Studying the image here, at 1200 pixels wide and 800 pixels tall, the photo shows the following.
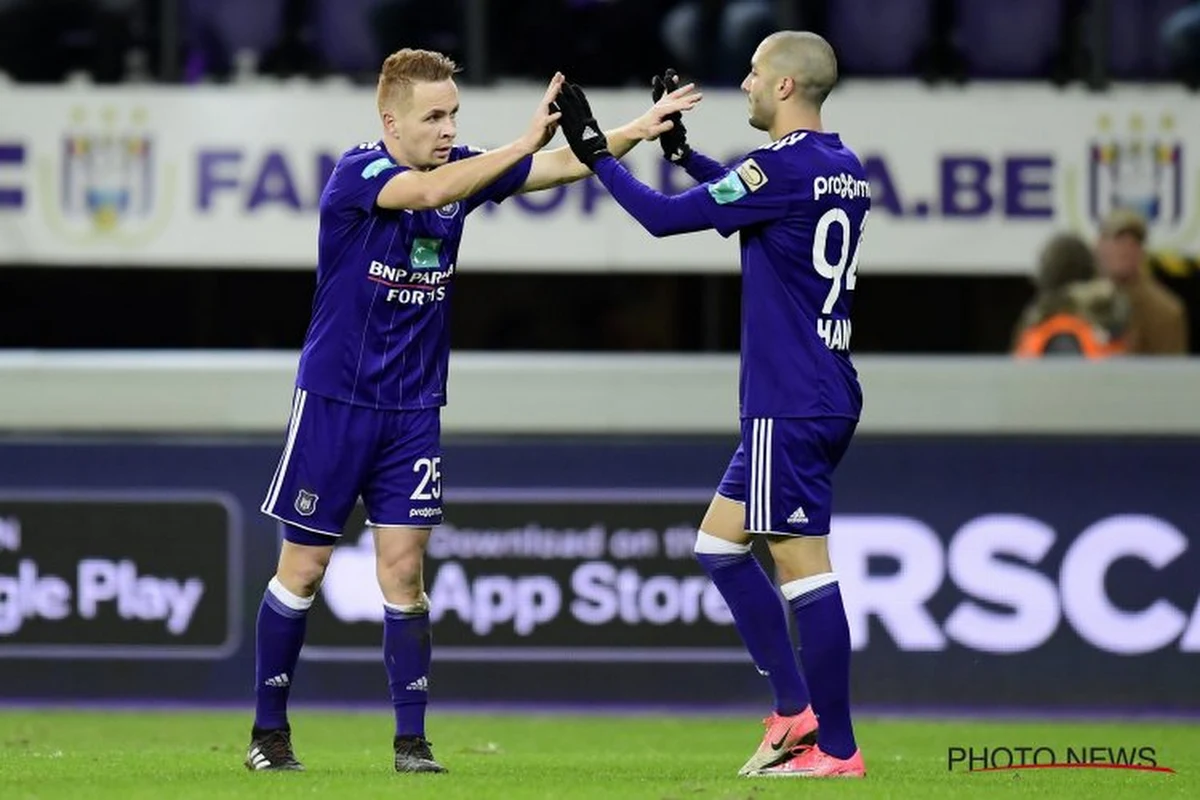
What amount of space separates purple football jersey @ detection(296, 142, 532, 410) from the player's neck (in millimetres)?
879

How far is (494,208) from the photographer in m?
13.5

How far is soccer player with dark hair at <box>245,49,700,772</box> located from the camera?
6.86 m

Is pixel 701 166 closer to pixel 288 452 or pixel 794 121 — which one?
pixel 794 121

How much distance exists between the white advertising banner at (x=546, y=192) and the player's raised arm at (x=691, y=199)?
21.6 feet

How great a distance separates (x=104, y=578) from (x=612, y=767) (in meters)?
3.19

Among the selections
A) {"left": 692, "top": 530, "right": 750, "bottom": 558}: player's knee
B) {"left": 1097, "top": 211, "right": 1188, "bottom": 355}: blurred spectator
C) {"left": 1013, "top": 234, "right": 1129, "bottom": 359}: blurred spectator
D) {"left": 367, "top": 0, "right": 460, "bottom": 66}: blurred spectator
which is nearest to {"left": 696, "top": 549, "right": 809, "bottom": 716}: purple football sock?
{"left": 692, "top": 530, "right": 750, "bottom": 558}: player's knee

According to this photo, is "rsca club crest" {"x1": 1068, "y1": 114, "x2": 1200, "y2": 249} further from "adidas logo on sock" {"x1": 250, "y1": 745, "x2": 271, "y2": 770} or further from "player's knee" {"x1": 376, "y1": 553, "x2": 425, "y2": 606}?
"adidas logo on sock" {"x1": 250, "y1": 745, "x2": 271, "y2": 770}

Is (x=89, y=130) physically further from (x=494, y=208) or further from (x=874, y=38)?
(x=874, y=38)

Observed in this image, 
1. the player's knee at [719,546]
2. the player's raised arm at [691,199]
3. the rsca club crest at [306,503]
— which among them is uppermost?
the player's raised arm at [691,199]

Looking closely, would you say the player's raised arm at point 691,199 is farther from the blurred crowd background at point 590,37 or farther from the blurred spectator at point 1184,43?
the blurred spectator at point 1184,43

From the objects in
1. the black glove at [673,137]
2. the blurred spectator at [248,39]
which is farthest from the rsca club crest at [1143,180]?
the black glove at [673,137]

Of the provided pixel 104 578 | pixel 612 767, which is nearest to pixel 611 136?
pixel 612 767

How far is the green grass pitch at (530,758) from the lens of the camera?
6.46 m

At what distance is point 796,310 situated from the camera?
679 cm
